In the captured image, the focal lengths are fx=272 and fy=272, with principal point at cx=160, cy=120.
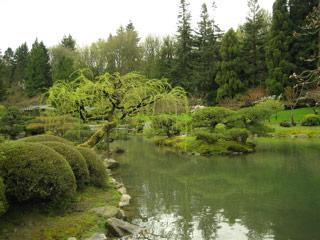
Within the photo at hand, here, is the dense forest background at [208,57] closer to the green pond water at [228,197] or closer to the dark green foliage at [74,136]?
the dark green foliage at [74,136]

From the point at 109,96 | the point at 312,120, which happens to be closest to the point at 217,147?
the point at 109,96

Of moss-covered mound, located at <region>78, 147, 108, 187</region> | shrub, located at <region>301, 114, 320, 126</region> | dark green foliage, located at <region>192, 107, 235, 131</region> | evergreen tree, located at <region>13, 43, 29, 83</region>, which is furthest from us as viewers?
evergreen tree, located at <region>13, 43, 29, 83</region>

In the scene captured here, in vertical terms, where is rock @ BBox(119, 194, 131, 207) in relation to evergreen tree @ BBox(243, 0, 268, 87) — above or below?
below

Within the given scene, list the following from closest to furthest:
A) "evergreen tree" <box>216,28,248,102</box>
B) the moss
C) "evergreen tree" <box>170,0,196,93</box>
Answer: the moss
"evergreen tree" <box>216,28,248,102</box>
"evergreen tree" <box>170,0,196,93</box>

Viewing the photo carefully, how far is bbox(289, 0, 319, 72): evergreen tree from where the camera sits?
26.9 metres

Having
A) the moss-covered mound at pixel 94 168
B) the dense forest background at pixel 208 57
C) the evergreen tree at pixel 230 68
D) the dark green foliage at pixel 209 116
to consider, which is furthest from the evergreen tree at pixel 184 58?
the moss-covered mound at pixel 94 168

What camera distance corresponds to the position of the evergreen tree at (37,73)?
113 ft

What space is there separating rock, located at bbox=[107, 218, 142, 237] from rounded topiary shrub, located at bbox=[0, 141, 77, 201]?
0.95m

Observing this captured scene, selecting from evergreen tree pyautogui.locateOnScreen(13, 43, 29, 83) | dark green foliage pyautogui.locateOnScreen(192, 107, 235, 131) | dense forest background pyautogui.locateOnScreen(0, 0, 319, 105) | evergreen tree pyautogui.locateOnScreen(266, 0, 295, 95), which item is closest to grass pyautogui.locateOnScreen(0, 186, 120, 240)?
dark green foliage pyautogui.locateOnScreen(192, 107, 235, 131)

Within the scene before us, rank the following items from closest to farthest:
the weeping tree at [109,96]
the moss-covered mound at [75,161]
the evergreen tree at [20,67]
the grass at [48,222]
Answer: the grass at [48,222], the moss-covered mound at [75,161], the weeping tree at [109,96], the evergreen tree at [20,67]

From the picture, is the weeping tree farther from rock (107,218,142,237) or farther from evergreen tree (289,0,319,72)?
evergreen tree (289,0,319,72)

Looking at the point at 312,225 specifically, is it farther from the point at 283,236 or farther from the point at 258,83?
the point at 258,83

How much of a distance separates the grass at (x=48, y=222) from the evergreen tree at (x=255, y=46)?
29.1 metres

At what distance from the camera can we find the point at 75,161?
563cm
